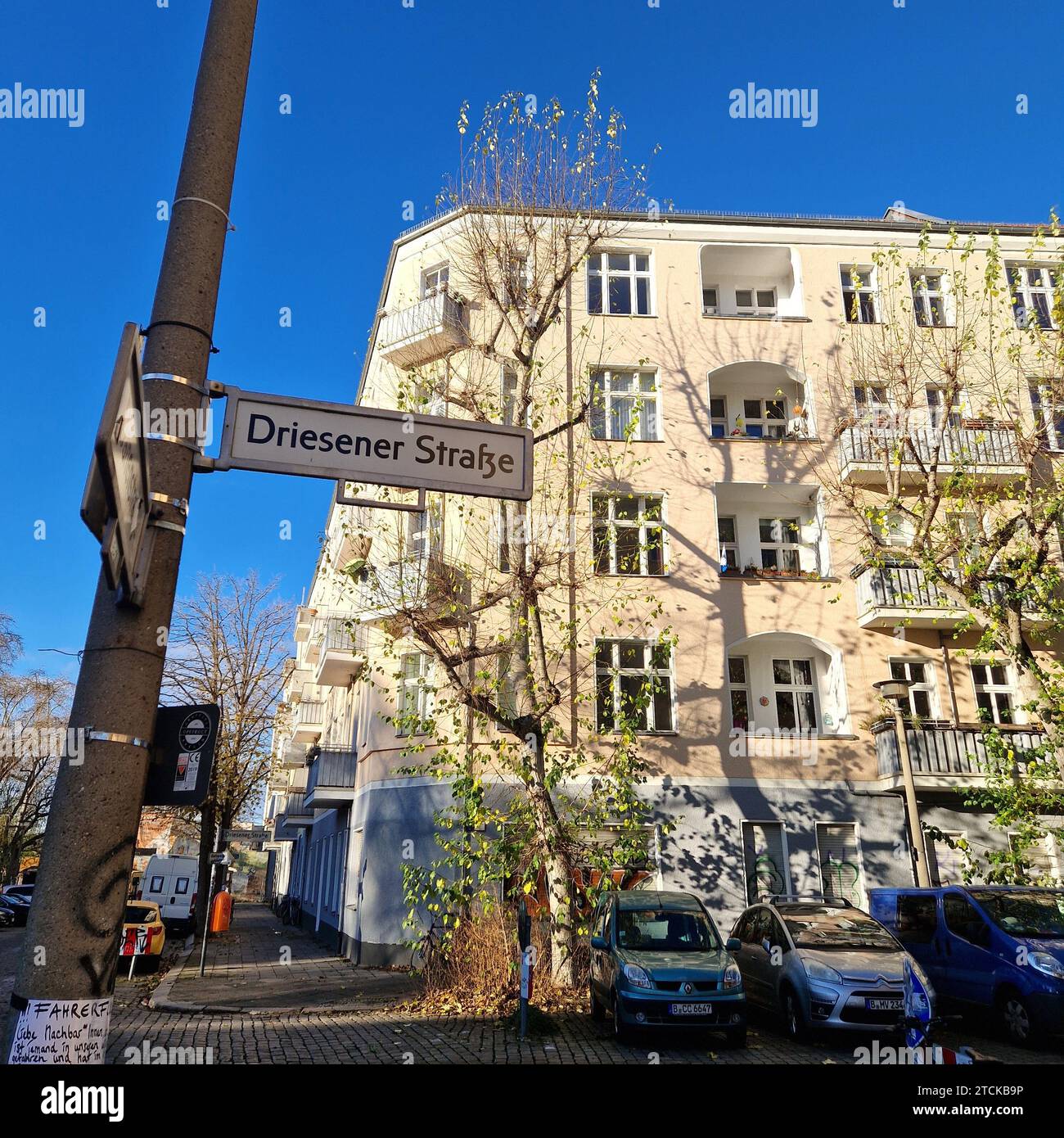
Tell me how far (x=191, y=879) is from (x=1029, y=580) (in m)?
30.2

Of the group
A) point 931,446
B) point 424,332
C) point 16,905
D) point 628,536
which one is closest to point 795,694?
point 628,536

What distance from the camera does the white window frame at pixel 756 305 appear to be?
82.9ft

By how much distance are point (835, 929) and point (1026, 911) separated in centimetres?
270

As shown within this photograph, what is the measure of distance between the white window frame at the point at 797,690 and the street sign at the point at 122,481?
65.4 ft

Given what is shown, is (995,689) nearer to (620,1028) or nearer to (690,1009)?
(690,1009)

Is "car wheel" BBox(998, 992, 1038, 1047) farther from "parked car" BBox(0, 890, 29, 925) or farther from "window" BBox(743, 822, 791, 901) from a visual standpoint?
"parked car" BBox(0, 890, 29, 925)

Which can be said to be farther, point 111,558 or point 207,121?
point 207,121

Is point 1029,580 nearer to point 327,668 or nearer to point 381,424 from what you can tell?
point 381,424

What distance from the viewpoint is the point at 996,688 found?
2148 cm

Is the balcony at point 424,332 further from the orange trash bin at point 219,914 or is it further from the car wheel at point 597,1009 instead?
the orange trash bin at point 219,914

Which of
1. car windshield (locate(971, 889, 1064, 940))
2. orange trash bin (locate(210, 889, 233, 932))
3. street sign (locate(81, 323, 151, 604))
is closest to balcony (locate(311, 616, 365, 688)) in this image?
orange trash bin (locate(210, 889, 233, 932))

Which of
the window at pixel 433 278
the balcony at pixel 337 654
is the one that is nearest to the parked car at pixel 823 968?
the balcony at pixel 337 654
